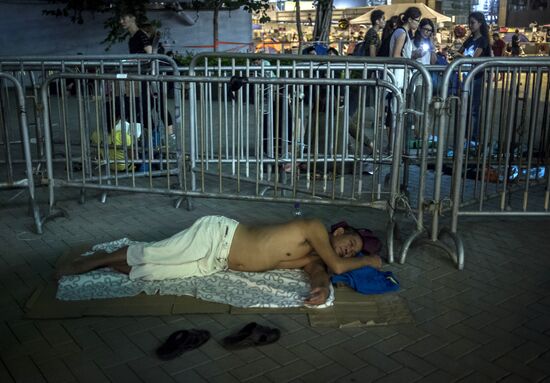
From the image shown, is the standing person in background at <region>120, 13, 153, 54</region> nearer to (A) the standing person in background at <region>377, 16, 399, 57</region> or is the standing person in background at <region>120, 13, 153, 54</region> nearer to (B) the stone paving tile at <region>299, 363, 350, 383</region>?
(A) the standing person in background at <region>377, 16, 399, 57</region>

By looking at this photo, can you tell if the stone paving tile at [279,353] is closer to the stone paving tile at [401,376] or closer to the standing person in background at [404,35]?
the stone paving tile at [401,376]

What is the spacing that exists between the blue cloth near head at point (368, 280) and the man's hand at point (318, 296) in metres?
0.33

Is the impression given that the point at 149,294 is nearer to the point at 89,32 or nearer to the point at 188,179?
the point at 188,179

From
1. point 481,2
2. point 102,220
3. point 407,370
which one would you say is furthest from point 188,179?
point 481,2

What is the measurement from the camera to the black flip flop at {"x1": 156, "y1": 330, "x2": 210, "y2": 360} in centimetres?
361

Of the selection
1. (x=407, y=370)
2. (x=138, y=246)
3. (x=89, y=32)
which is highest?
(x=89, y=32)

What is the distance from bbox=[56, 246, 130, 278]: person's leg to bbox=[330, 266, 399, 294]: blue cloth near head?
1.62 meters

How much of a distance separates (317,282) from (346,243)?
39cm

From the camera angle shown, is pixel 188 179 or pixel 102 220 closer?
pixel 102 220

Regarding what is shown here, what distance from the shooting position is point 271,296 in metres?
4.38

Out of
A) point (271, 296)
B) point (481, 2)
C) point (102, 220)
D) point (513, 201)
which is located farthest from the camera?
point (481, 2)

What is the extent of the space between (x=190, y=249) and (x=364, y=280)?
52.6 inches

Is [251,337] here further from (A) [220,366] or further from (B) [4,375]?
(B) [4,375]

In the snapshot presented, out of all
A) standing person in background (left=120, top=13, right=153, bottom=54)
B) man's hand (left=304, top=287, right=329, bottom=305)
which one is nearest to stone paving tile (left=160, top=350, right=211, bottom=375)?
man's hand (left=304, top=287, right=329, bottom=305)
